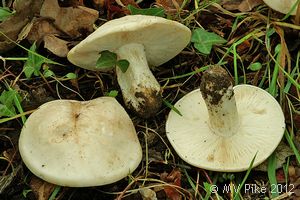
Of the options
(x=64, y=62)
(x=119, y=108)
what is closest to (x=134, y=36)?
(x=119, y=108)

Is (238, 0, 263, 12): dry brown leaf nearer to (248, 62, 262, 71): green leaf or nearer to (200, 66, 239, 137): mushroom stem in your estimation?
(248, 62, 262, 71): green leaf

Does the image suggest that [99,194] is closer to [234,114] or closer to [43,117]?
[43,117]

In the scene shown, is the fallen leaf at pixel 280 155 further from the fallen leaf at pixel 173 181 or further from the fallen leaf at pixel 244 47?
the fallen leaf at pixel 244 47

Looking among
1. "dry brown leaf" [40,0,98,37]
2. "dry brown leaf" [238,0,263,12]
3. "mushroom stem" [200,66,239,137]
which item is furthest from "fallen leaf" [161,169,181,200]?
"dry brown leaf" [238,0,263,12]

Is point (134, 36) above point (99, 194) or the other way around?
above

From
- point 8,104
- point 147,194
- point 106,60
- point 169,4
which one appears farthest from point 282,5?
point 8,104

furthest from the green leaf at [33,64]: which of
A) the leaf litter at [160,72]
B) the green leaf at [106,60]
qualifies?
the green leaf at [106,60]
